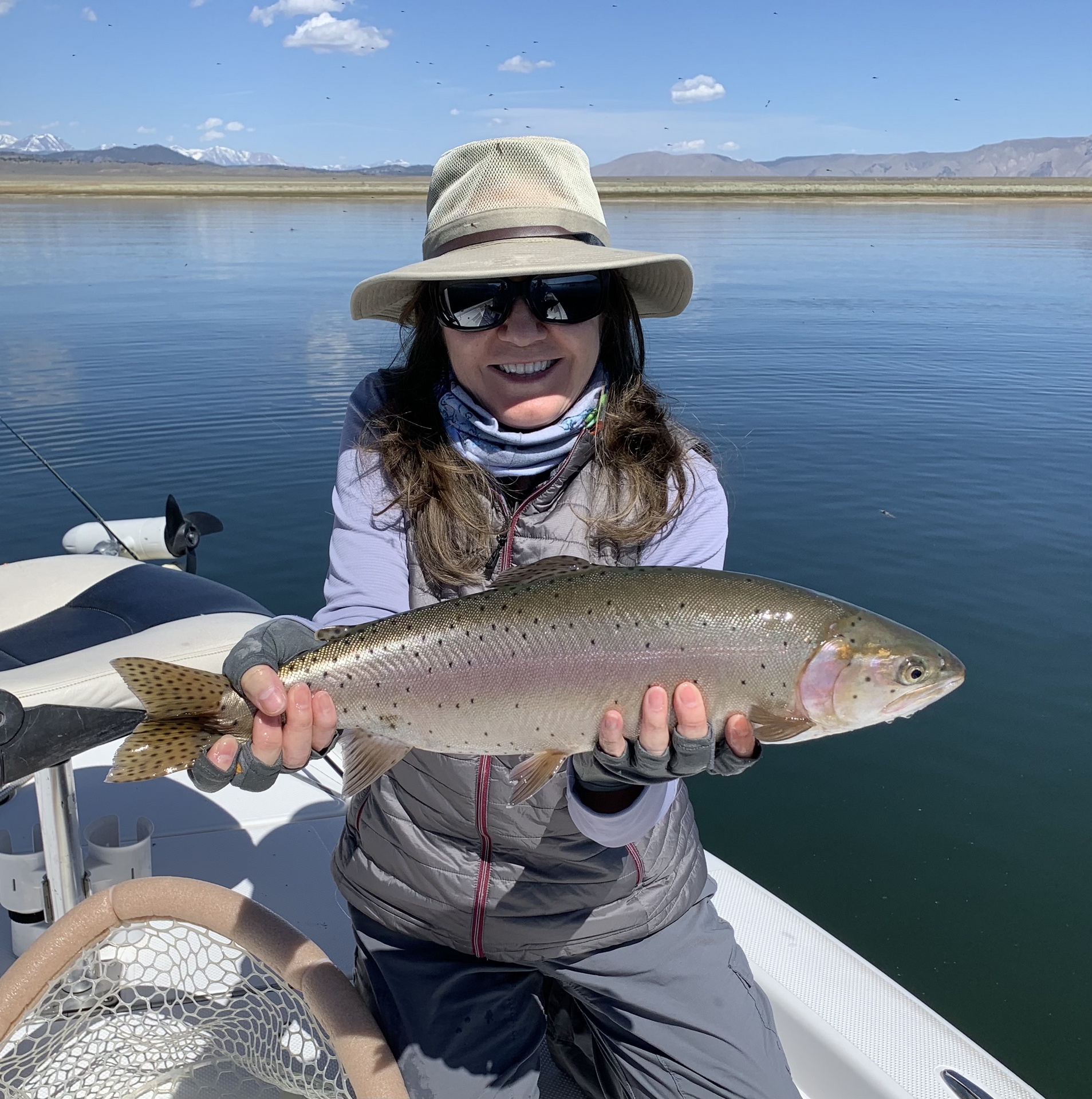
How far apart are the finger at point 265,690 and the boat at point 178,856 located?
2.40ft

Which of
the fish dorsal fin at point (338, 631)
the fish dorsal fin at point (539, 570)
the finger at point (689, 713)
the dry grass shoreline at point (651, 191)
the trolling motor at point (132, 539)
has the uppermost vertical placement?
the dry grass shoreline at point (651, 191)

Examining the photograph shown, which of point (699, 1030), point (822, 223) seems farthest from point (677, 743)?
point (822, 223)

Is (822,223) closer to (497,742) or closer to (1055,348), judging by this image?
(1055,348)

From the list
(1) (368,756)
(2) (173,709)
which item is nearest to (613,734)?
(1) (368,756)

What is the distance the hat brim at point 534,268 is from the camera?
→ 120 inches

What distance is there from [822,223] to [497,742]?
78.9 meters

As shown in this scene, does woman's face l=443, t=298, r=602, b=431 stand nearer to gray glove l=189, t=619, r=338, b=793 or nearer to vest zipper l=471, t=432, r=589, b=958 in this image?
gray glove l=189, t=619, r=338, b=793

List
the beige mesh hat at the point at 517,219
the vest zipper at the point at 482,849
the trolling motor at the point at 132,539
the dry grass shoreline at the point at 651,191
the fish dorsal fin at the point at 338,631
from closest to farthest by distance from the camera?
the fish dorsal fin at the point at 338,631 < the vest zipper at the point at 482,849 < the beige mesh hat at the point at 517,219 < the trolling motor at the point at 132,539 < the dry grass shoreline at the point at 651,191

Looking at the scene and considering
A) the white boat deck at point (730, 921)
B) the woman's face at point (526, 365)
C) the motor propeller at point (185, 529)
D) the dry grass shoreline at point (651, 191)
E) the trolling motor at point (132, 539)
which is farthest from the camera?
the dry grass shoreline at point (651, 191)

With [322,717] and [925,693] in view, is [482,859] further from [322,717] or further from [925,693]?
[925,693]

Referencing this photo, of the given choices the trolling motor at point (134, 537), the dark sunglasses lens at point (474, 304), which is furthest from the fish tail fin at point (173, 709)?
the trolling motor at point (134, 537)

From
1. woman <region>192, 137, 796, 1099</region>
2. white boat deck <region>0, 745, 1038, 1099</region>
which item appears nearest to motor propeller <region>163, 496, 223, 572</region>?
white boat deck <region>0, 745, 1038, 1099</region>

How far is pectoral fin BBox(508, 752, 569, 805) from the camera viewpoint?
8.93 ft

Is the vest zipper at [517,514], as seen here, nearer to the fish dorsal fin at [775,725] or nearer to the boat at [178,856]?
the fish dorsal fin at [775,725]
